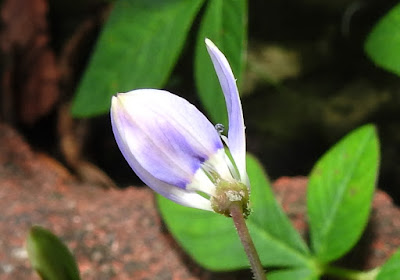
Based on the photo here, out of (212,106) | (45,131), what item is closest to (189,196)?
(212,106)

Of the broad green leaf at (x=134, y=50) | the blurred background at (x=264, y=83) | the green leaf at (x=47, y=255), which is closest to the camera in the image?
the green leaf at (x=47, y=255)

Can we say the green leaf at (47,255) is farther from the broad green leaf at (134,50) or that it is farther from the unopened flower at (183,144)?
the broad green leaf at (134,50)

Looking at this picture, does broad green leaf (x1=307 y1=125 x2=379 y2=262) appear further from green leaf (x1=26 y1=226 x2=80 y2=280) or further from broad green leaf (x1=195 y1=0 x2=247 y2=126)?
green leaf (x1=26 y1=226 x2=80 y2=280)

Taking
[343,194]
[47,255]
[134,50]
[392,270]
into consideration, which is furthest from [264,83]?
[47,255]

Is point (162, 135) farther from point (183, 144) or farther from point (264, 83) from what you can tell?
point (264, 83)

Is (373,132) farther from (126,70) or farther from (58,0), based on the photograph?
(58,0)

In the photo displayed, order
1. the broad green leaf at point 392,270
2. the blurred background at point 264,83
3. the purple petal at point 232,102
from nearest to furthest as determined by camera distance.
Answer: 1. the purple petal at point 232,102
2. the broad green leaf at point 392,270
3. the blurred background at point 264,83

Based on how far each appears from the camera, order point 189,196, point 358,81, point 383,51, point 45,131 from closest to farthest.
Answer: point 189,196 → point 383,51 → point 358,81 → point 45,131

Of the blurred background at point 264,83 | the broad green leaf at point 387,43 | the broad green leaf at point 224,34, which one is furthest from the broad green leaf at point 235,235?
the blurred background at point 264,83

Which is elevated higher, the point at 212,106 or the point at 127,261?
the point at 212,106
